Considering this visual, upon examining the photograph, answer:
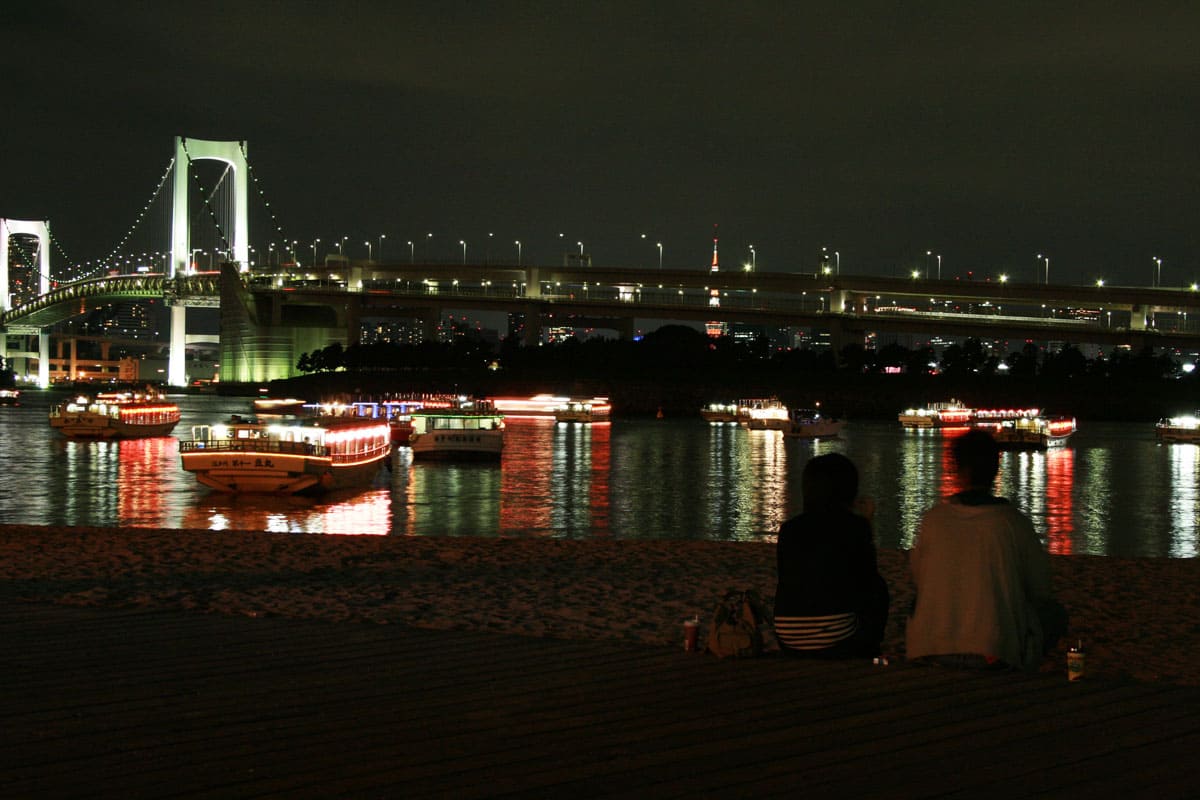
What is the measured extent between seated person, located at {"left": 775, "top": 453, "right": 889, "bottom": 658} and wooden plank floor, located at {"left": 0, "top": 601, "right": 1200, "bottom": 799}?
130 millimetres

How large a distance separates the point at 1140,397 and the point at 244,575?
10203 cm

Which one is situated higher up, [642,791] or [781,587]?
[781,587]

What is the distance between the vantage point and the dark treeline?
10481 centimetres

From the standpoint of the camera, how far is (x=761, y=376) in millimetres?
111625

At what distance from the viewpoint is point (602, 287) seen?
11156cm

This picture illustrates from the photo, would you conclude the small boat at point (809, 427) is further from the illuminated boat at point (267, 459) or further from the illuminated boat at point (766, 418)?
the illuminated boat at point (267, 459)

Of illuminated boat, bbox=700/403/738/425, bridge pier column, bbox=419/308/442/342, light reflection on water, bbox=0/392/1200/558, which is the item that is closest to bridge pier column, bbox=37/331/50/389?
bridge pier column, bbox=419/308/442/342

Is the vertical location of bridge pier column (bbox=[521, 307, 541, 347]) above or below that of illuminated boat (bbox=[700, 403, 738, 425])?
above

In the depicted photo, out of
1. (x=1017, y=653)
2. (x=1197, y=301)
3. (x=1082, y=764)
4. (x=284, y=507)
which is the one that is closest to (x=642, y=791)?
(x=1082, y=764)

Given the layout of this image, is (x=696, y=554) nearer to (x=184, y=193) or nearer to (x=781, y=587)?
(x=781, y=587)

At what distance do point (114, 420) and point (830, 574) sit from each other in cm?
5148

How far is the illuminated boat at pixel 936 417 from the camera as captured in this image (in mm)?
82875

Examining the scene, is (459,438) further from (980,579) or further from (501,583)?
(980,579)

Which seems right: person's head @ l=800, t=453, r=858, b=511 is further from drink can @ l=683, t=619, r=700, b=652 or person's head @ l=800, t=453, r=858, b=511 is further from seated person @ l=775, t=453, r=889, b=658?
drink can @ l=683, t=619, r=700, b=652
